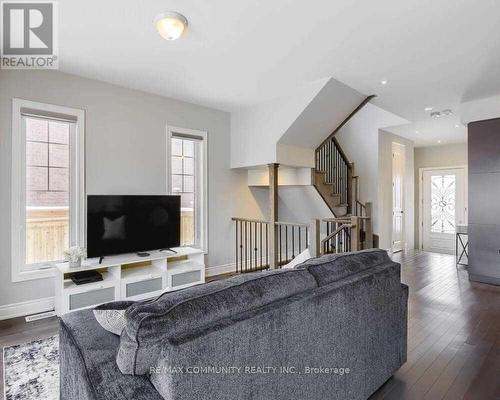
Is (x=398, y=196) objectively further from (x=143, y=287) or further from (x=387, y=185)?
(x=143, y=287)

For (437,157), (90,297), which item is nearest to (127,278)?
(90,297)

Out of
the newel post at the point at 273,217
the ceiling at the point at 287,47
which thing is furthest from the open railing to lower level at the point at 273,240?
the ceiling at the point at 287,47

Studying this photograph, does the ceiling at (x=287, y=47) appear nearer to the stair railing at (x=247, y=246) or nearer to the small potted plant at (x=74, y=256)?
the small potted plant at (x=74, y=256)

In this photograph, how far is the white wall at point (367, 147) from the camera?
6157 millimetres

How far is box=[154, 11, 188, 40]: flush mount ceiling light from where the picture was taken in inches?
92.7

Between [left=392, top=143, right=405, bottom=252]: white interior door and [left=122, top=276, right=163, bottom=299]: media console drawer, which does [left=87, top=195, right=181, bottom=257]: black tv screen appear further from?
[left=392, top=143, right=405, bottom=252]: white interior door

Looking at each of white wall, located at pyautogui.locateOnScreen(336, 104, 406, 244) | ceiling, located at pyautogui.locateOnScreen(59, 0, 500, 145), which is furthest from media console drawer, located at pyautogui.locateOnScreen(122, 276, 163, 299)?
white wall, located at pyautogui.locateOnScreen(336, 104, 406, 244)

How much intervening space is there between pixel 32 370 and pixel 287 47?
3.41 meters

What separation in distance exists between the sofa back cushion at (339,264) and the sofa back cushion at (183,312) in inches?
11.4

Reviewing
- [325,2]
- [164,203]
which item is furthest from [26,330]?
[325,2]

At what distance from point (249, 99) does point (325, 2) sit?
7.39 ft

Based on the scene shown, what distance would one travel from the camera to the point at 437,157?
8.04 metres

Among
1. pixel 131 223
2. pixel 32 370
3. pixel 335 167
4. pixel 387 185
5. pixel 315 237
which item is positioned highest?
pixel 335 167

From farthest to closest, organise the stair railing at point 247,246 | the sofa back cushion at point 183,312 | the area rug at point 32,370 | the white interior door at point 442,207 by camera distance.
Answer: the white interior door at point 442,207, the stair railing at point 247,246, the area rug at point 32,370, the sofa back cushion at point 183,312
